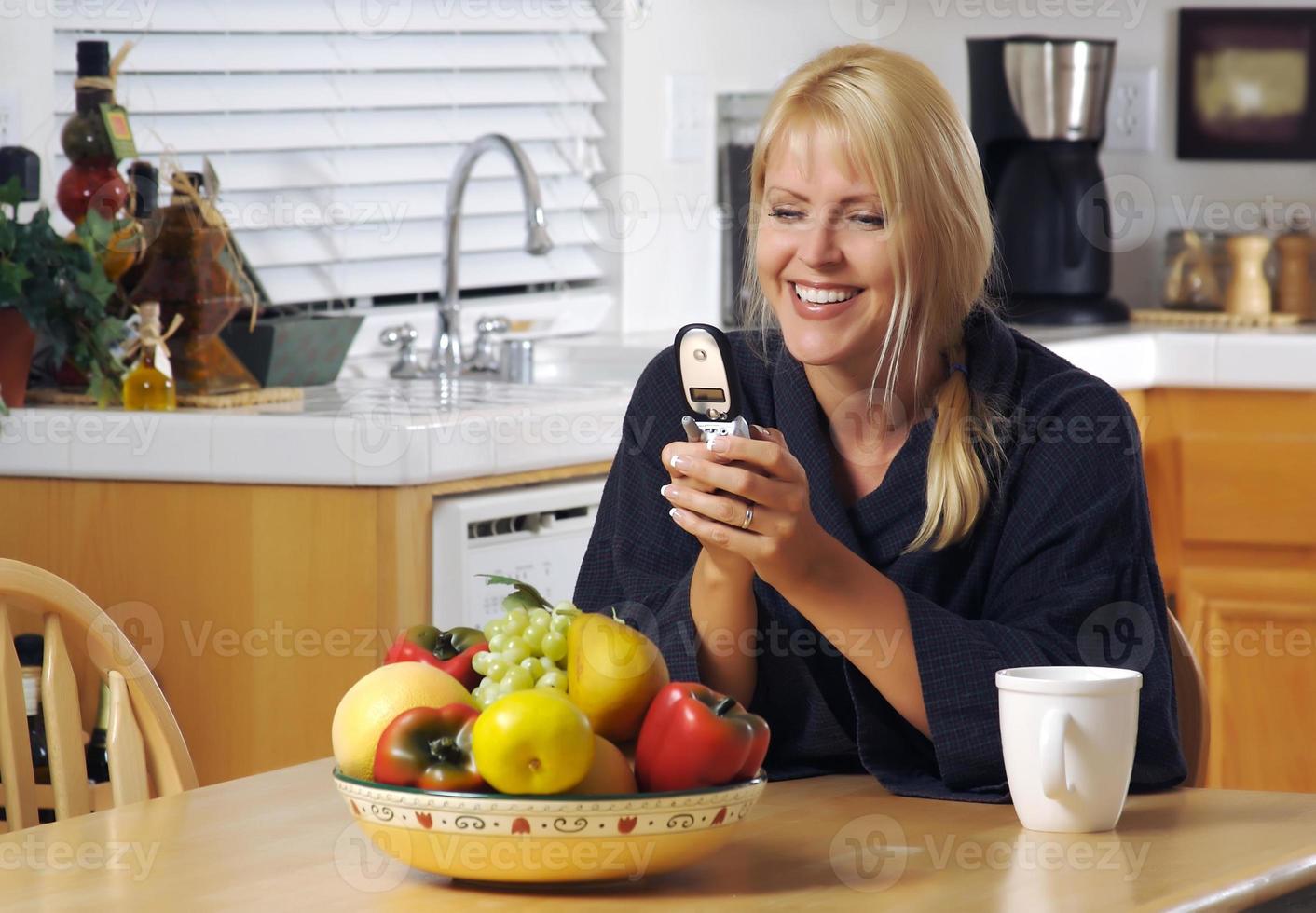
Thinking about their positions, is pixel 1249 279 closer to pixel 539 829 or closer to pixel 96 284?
pixel 96 284

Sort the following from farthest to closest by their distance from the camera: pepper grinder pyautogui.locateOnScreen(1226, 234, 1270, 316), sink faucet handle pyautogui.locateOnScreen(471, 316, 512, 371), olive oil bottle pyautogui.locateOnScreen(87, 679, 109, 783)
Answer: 1. pepper grinder pyautogui.locateOnScreen(1226, 234, 1270, 316)
2. sink faucet handle pyautogui.locateOnScreen(471, 316, 512, 371)
3. olive oil bottle pyautogui.locateOnScreen(87, 679, 109, 783)

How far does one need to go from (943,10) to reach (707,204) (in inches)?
27.8

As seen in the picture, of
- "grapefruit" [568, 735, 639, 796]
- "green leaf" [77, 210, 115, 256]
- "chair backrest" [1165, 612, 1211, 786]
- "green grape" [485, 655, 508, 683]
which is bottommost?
"chair backrest" [1165, 612, 1211, 786]

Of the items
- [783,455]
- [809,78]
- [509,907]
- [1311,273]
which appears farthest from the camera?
[1311,273]

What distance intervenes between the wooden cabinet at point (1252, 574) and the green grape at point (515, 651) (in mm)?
2134

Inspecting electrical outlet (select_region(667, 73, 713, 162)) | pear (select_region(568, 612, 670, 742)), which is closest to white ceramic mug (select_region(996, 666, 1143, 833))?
pear (select_region(568, 612, 670, 742))

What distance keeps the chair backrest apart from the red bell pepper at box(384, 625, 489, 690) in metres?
0.61

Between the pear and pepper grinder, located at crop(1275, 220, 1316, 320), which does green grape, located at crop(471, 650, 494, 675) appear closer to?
the pear

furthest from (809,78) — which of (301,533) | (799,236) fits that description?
(301,533)

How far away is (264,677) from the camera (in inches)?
85.7

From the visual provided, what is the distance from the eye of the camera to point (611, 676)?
1.07 meters

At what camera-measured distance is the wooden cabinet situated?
305cm

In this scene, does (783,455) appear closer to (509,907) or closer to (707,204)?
(509,907)

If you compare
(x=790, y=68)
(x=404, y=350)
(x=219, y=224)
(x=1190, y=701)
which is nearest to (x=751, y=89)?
(x=790, y=68)
